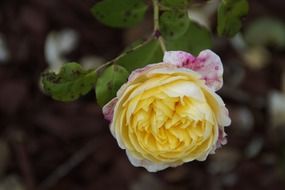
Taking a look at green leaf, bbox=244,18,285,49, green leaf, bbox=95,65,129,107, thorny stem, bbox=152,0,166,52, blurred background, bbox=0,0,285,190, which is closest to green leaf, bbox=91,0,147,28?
thorny stem, bbox=152,0,166,52

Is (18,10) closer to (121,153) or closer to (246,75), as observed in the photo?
(121,153)

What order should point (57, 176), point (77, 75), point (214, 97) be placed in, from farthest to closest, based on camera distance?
point (57, 176), point (77, 75), point (214, 97)

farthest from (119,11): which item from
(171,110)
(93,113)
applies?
(93,113)

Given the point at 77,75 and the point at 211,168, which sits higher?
the point at 77,75

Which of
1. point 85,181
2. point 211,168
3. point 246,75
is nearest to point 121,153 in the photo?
point 85,181

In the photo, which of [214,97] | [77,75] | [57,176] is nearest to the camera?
[214,97]

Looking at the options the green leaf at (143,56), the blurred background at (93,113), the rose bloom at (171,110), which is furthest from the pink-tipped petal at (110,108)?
the blurred background at (93,113)

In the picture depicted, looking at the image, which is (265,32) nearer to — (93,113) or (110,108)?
(93,113)

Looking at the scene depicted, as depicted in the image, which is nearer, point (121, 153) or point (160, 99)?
point (160, 99)

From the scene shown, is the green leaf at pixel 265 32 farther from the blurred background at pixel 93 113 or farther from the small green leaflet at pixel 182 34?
the small green leaflet at pixel 182 34
